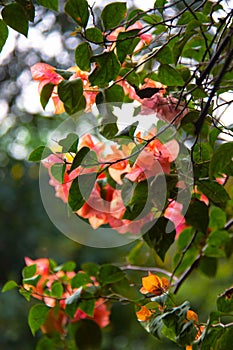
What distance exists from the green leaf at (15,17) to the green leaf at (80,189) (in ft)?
0.42

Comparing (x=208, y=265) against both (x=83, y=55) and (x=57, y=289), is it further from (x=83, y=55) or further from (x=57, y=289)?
(x=83, y=55)

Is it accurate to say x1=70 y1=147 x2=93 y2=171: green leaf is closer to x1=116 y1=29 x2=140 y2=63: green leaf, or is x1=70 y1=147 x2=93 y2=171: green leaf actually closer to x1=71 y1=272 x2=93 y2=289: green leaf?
x1=116 y1=29 x2=140 y2=63: green leaf

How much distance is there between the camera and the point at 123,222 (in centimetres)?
67

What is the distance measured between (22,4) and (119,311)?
2.11 metres

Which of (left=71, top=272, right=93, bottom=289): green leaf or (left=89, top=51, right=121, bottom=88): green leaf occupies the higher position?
(left=89, top=51, right=121, bottom=88): green leaf

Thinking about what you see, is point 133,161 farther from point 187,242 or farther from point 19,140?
point 19,140

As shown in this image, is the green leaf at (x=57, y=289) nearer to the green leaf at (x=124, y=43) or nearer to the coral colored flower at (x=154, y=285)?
the coral colored flower at (x=154, y=285)

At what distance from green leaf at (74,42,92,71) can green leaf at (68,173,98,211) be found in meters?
0.10

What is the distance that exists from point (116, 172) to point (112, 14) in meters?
0.15

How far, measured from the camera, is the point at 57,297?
2.56 feet

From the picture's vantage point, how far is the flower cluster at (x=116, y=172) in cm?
55

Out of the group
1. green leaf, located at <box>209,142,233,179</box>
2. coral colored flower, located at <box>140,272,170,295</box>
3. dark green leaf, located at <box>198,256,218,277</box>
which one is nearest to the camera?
green leaf, located at <box>209,142,233,179</box>

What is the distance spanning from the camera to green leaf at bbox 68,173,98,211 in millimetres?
536

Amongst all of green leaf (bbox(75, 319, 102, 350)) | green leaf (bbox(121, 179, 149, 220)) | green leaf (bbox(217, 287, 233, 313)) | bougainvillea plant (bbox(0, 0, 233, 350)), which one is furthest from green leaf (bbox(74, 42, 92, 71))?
green leaf (bbox(75, 319, 102, 350))
